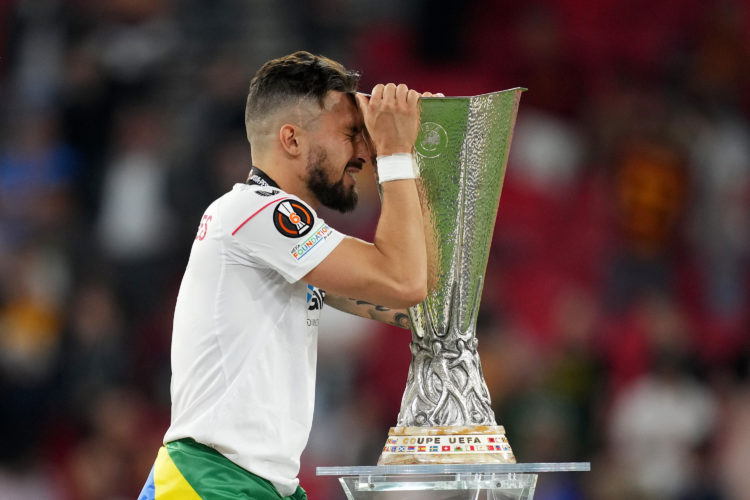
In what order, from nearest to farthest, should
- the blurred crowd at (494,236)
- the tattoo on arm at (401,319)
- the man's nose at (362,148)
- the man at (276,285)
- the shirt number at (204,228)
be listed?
the man at (276,285), the shirt number at (204,228), the man's nose at (362,148), the tattoo on arm at (401,319), the blurred crowd at (494,236)

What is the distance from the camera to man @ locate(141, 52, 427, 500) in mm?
2295

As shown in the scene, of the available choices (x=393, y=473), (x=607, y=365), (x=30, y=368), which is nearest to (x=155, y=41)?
(x=30, y=368)

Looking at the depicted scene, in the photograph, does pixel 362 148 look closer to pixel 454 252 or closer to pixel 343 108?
pixel 343 108

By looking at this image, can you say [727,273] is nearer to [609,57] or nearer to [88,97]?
[609,57]

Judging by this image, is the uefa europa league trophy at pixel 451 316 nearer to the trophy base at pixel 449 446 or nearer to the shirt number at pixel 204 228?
the trophy base at pixel 449 446

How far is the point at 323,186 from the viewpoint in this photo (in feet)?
8.20

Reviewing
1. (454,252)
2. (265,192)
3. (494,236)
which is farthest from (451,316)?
(494,236)

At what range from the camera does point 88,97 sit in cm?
621

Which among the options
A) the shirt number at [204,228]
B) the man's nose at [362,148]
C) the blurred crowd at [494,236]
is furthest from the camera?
the blurred crowd at [494,236]

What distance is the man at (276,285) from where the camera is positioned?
2.29 m

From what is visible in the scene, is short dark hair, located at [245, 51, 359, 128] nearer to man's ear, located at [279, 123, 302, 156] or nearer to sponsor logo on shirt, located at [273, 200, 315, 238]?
man's ear, located at [279, 123, 302, 156]

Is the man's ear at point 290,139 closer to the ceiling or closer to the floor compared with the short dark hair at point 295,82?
closer to the floor

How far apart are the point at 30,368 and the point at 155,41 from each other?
2128 millimetres

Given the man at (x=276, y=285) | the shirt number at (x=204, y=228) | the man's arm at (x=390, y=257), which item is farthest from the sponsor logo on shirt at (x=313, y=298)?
the shirt number at (x=204, y=228)
